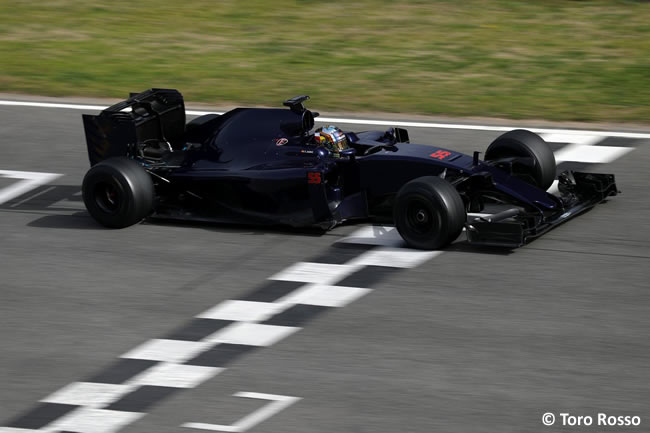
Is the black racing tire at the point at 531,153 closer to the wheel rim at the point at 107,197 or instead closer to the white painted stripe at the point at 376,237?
the white painted stripe at the point at 376,237

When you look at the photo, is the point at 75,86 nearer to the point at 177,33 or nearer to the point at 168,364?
the point at 177,33

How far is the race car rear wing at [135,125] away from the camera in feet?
36.6

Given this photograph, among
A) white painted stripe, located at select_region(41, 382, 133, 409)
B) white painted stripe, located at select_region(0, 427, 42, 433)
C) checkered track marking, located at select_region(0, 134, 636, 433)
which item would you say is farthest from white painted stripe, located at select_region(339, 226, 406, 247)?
white painted stripe, located at select_region(0, 427, 42, 433)

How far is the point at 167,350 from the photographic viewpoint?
8102 mm

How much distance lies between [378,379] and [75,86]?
35.2 feet

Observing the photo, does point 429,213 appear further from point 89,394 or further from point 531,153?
point 89,394

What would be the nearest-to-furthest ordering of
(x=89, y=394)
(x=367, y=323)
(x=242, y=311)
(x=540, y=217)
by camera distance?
(x=89, y=394)
(x=367, y=323)
(x=242, y=311)
(x=540, y=217)

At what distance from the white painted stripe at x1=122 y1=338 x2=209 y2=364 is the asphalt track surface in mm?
104

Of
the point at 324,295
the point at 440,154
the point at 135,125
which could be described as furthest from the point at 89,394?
the point at 135,125

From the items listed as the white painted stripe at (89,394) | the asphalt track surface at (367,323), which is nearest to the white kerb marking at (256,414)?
the asphalt track surface at (367,323)

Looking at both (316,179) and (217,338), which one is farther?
(316,179)

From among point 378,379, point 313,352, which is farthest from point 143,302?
point 378,379

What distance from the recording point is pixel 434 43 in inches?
735

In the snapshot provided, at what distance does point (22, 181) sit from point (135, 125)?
2259 millimetres
